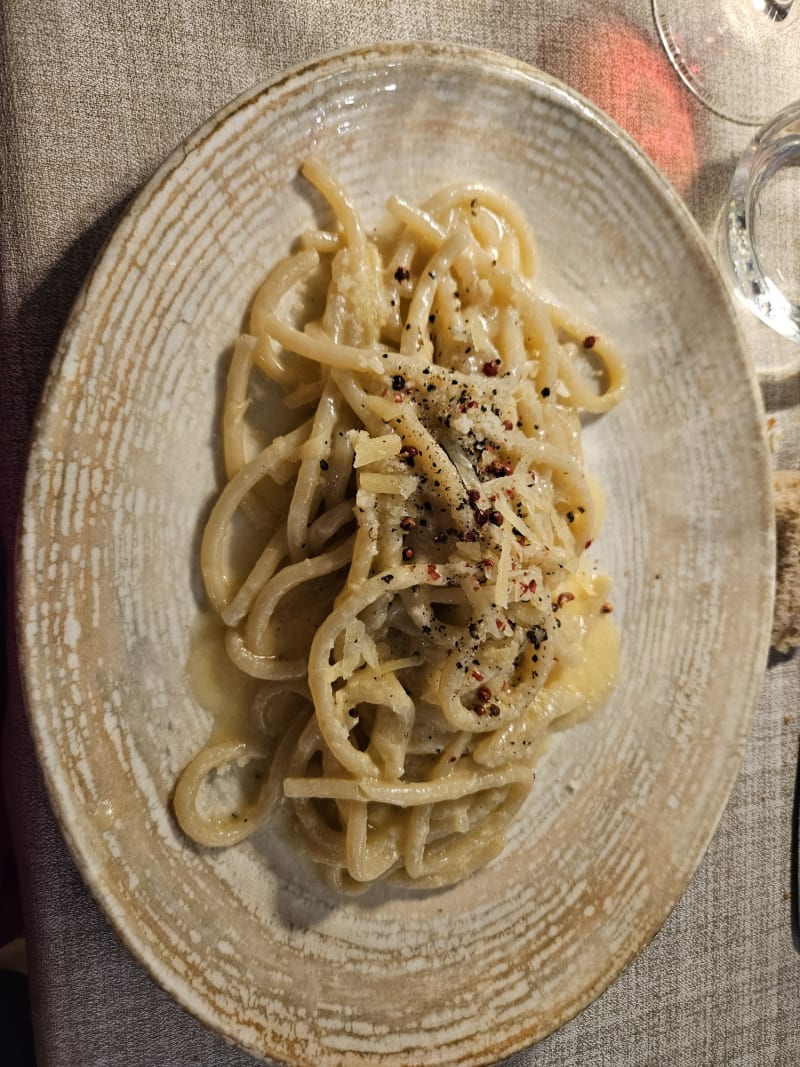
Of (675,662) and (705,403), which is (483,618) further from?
(705,403)

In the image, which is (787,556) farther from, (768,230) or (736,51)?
(736,51)

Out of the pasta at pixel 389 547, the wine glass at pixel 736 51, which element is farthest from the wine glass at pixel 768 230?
the pasta at pixel 389 547

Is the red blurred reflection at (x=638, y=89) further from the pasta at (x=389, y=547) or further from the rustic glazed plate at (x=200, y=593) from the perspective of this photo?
the pasta at (x=389, y=547)

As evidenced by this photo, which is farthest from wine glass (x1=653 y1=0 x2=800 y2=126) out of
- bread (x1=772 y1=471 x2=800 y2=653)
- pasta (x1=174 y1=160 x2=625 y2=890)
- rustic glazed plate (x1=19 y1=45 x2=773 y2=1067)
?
bread (x1=772 y1=471 x2=800 y2=653)

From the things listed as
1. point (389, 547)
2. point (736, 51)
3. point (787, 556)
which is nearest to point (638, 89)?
point (736, 51)

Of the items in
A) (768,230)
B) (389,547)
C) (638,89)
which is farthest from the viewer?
(768,230)

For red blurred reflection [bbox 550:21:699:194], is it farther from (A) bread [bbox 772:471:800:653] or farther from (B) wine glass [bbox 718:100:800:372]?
(A) bread [bbox 772:471:800:653]

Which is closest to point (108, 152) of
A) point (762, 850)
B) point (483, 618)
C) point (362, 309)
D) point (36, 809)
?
point (362, 309)
